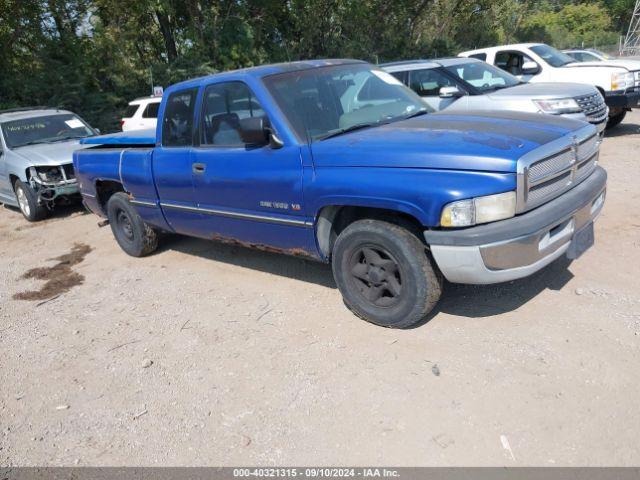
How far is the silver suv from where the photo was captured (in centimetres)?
793

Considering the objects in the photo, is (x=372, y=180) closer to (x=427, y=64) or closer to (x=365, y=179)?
(x=365, y=179)

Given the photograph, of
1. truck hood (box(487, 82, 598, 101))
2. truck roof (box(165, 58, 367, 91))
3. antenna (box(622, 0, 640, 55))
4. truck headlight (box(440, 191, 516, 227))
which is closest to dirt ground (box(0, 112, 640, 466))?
truck headlight (box(440, 191, 516, 227))

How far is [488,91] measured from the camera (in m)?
8.46

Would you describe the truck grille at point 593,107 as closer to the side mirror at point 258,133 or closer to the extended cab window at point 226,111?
the extended cab window at point 226,111

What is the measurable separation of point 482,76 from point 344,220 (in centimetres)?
603

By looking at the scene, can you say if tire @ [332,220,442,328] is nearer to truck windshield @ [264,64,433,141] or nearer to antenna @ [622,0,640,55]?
truck windshield @ [264,64,433,141]

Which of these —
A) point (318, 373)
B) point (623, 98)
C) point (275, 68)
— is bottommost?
point (318, 373)

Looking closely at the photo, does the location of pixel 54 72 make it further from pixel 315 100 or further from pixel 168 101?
pixel 315 100

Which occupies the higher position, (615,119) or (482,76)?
(482,76)

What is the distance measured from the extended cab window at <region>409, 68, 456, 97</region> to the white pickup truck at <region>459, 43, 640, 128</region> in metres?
3.15

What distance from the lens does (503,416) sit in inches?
117

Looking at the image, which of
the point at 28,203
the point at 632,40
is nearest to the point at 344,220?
the point at 28,203

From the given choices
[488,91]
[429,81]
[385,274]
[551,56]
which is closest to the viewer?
[385,274]

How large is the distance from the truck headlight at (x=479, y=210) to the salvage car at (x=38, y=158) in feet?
22.5
